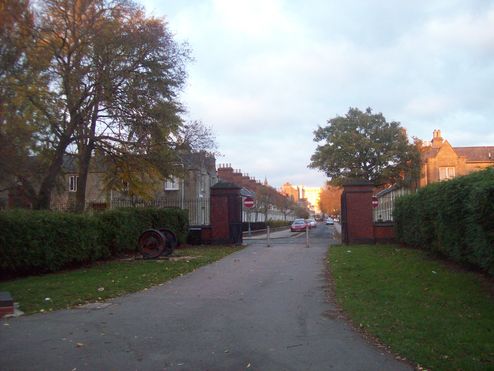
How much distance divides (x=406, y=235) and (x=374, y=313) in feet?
40.0

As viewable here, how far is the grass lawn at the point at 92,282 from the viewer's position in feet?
33.8

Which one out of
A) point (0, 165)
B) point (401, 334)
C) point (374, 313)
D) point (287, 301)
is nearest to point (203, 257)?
point (0, 165)

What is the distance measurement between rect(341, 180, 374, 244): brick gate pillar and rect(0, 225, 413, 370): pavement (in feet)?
41.2

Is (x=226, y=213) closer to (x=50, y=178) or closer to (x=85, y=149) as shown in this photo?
(x=85, y=149)

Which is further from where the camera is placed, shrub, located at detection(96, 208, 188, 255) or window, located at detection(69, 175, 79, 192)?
window, located at detection(69, 175, 79, 192)

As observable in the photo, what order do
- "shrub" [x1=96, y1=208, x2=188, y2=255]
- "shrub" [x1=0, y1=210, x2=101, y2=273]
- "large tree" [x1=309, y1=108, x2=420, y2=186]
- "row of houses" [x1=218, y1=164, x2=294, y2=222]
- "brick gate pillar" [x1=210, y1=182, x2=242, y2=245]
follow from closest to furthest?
"shrub" [x1=0, y1=210, x2=101, y2=273]
"shrub" [x1=96, y1=208, x2=188, y2=255]
"brick gate pillar" [x1=210, y1=182, x2=242, y2=245]
"large tree" [x1=309, y1=108, x2=420, y2=186]
"row of houses" [x1=218, y1=164, x2=294, y2=222]

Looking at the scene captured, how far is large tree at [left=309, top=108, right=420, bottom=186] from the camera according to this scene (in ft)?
138

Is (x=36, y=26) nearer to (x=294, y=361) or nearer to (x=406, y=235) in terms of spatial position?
(x=406, y=235)

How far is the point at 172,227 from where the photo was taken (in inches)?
933

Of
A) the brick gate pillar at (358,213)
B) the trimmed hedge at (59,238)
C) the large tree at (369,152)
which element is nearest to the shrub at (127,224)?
the trimmed hedge at (59,238)

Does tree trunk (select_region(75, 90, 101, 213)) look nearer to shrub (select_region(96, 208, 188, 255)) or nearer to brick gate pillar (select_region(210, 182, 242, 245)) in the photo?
shrub (select_region(96, 208, 188, 255))

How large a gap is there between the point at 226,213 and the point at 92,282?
41.7 feet


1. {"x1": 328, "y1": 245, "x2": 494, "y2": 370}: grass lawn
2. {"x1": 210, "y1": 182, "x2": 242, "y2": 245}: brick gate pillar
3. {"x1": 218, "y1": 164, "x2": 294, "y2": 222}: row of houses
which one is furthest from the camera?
{"x1": 218, "y1": 164, "x2": 294, "y2": 222}: row of houses

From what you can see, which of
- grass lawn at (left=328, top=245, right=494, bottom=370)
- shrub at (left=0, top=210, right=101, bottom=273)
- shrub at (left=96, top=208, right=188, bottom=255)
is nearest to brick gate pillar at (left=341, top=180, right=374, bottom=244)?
shrub at (left=96, top=208, right=188, bottom=255)
